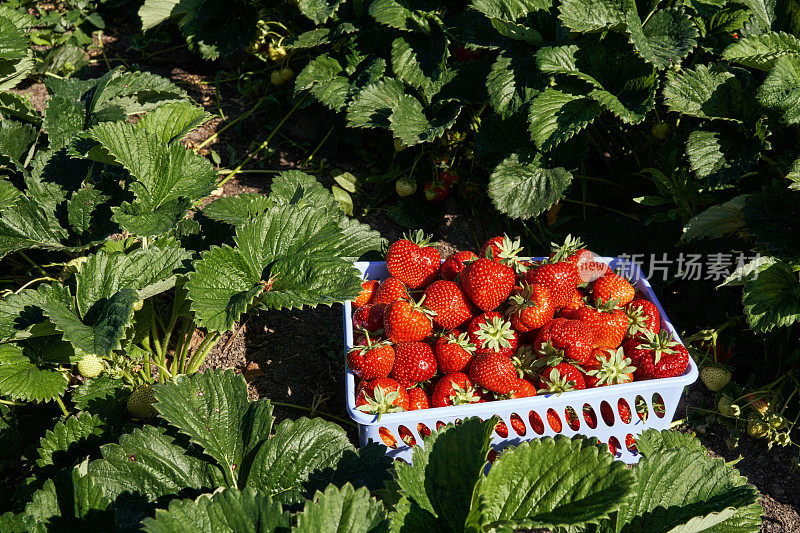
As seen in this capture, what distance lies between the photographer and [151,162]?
1.86 metres

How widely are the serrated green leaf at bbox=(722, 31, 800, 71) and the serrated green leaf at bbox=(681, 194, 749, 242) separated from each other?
401mm

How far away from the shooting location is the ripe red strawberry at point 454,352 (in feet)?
5.82

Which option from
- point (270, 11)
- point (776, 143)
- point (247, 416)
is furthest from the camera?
point (270, 11)

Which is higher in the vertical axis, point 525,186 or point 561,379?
A: point 525,186

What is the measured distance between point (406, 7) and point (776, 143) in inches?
54.4

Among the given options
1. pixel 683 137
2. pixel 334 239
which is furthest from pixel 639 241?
pixel 334 239

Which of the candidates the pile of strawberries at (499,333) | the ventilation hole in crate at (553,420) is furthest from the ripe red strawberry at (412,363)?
the ventilation hole in crate at (553,420)

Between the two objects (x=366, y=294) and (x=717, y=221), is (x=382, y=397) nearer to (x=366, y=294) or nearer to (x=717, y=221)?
(x=366, y=294)

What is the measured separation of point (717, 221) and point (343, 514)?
158cm

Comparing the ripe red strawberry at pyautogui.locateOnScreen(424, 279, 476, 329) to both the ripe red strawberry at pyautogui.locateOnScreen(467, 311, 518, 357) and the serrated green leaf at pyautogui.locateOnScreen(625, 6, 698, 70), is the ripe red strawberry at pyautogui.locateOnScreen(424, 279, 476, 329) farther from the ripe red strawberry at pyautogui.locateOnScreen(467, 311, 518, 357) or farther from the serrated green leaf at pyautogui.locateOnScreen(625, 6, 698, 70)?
the serrated green leaf at pyautogui.locateOnScreen(625, 6, 698, 70)

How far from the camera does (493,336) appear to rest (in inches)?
70.5

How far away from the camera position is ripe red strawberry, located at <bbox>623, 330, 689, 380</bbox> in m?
A: 1.75

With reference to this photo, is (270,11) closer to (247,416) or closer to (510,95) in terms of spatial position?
(510,95)

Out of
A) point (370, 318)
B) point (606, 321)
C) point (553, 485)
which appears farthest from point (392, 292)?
point (553, 485)
